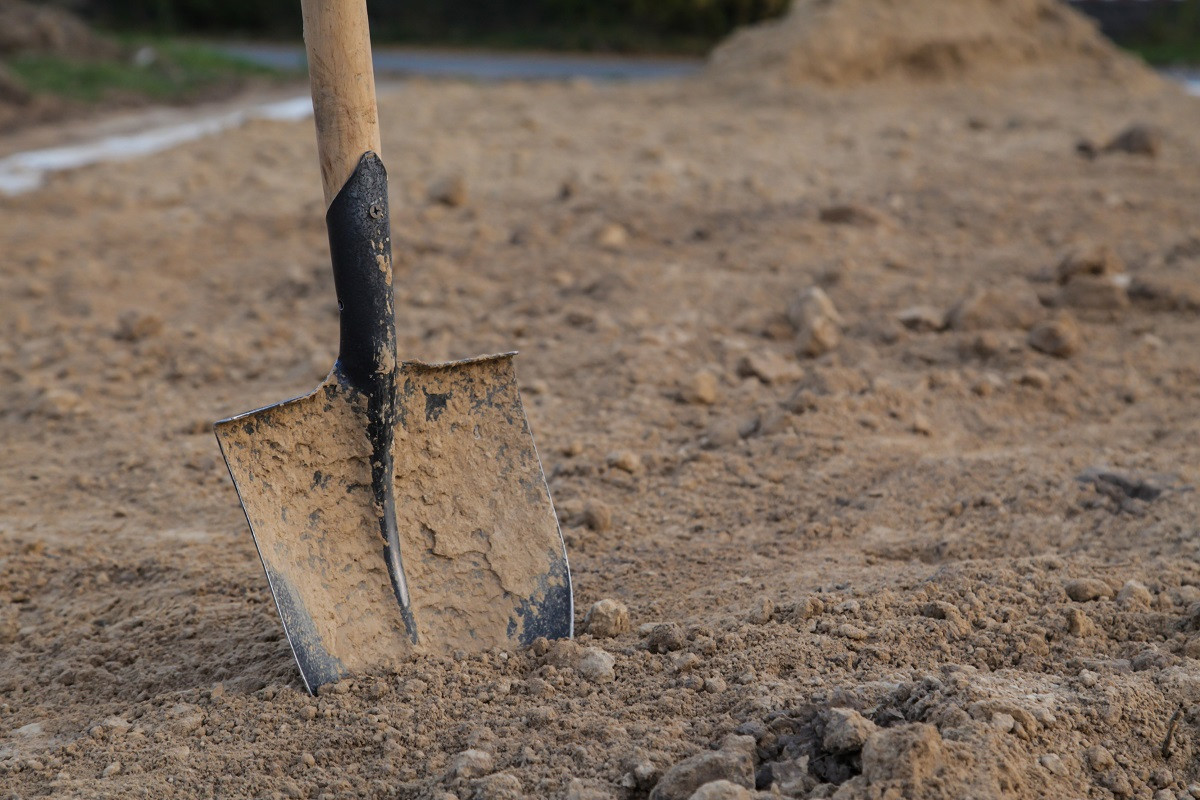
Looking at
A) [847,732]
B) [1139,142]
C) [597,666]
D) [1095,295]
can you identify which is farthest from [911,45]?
[847,732]

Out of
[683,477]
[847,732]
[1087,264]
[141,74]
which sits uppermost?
[141,74]

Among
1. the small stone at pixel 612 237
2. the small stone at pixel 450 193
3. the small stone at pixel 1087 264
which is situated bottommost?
the small stone at pixel 1087 264

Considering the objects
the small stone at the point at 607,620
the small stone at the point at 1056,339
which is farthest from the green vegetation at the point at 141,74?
the small stone at the point at 607,620

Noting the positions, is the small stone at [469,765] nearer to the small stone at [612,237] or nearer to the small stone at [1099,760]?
the small stone at [1099,760]

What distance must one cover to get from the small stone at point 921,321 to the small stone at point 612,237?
1.51 meters

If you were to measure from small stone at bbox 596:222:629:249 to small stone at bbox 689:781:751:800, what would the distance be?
372 cm

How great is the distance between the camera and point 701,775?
1.73 meters

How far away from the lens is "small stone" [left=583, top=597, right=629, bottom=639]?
229cm

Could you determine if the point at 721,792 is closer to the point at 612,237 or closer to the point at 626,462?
the point at 626,462

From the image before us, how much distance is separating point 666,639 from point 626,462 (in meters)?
1.00

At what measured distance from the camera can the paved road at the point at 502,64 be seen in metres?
16.2

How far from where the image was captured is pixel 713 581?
8.29 ft

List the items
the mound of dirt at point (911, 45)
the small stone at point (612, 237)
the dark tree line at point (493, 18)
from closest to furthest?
the small stone at point (612, 237), the mound of dirt at point (911, 45), the dark tree line at point (493, 18)

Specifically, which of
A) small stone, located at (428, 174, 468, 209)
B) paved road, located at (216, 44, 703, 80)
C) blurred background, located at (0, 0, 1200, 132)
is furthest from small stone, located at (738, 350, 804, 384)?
paved road, located at (216, 44, 703, 80)
